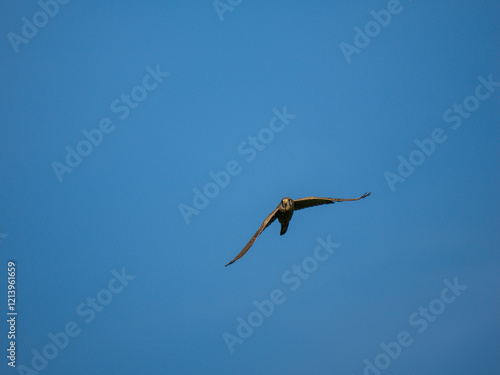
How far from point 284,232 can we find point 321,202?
7.40 ft

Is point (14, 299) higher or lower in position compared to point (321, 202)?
higher

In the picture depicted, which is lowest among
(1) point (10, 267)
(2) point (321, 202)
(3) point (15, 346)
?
(2) point (321, 202)

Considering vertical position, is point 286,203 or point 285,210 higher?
point 286,203

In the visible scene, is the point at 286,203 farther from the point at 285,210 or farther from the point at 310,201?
the point at 310,201

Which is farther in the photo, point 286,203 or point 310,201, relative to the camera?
point 310,201

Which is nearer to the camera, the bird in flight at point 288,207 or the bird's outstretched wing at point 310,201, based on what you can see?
the bird in flight at point 288,207

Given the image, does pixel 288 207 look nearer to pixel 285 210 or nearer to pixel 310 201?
pixel 285 210

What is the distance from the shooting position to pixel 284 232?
3416 cm

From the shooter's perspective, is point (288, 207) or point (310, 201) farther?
point (310, 201)

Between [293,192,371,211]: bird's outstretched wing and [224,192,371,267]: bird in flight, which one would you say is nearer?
[224,192,371,267]: bird in flight

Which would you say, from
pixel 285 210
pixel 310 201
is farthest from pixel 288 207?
pixel 310 201

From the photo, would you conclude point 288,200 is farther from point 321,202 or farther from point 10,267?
point 10,267

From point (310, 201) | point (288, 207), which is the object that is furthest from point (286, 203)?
point (310, 201)

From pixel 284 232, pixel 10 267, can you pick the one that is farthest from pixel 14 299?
pixel 284 232
